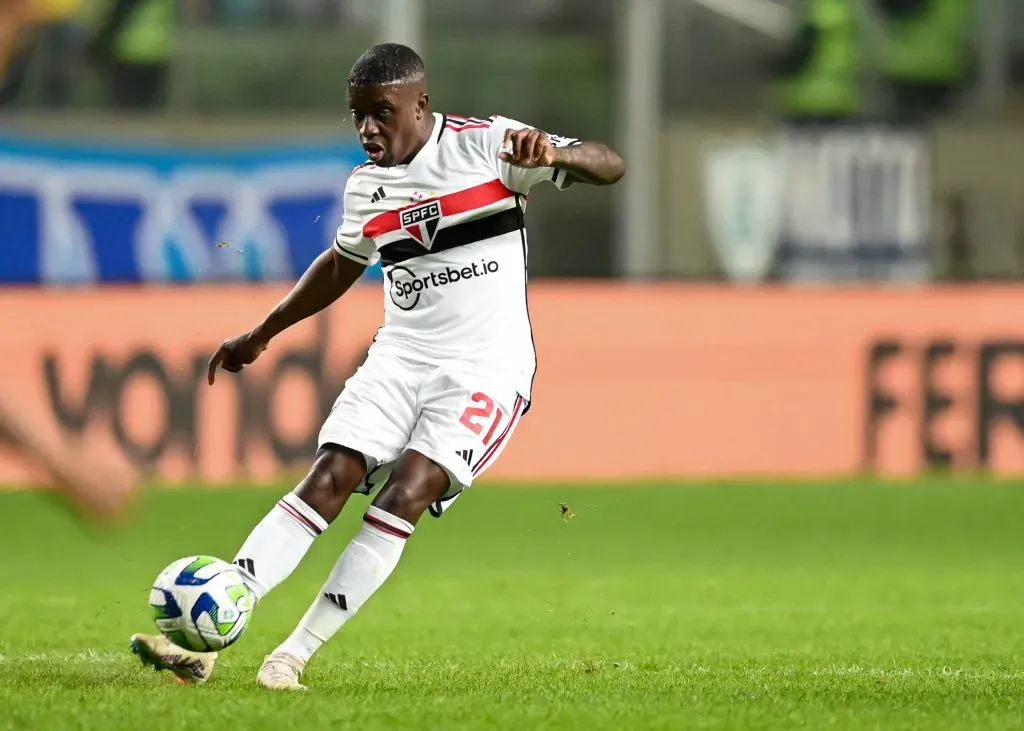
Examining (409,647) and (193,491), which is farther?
(193,491)

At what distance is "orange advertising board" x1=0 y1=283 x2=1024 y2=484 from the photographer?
13648mm

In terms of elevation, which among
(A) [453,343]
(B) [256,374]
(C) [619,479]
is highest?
(A) [453,343]

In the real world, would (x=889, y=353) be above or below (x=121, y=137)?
below

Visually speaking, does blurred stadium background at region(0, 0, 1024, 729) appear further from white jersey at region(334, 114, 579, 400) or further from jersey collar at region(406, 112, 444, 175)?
jersey collar at region(406, 112, 444, 175)

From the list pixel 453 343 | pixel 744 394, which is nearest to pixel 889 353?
pixel 744 394

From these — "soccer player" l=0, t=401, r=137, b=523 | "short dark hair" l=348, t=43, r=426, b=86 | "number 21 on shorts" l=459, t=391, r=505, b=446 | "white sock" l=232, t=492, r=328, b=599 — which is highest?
"short dark hair" l=348, t=43, r=426, b=86

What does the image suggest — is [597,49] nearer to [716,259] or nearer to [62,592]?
[716,259]

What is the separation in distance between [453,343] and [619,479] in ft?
26.2

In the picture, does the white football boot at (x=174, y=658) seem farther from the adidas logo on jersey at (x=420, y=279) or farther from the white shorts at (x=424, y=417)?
the adidas logo on jersey at (x=420, y=279)

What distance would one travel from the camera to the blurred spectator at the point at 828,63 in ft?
61.0

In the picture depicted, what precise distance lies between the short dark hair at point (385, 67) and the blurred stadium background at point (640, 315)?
3.40ft

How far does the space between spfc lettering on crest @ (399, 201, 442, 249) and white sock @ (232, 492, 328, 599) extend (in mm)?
928

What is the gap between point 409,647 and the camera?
7.16m

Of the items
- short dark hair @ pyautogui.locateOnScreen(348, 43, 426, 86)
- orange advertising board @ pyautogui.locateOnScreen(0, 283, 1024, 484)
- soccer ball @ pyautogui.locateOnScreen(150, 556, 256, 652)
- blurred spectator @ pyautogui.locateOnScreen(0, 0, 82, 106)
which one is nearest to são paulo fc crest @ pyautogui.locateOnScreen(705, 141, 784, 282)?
orange advertising board @ pyautogui.locateOnScreen(0, 283, 1024, 484)
